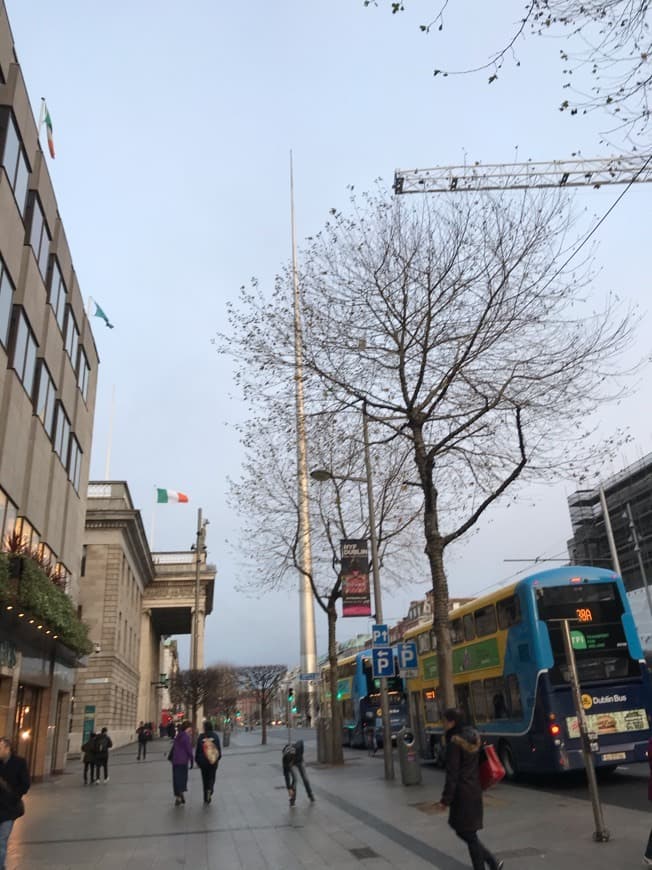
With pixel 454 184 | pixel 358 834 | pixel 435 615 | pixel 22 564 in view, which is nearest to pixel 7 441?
pixel 22 564

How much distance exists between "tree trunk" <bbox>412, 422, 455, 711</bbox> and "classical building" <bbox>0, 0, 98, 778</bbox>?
915 cm

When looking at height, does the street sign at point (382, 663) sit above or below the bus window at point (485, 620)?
below

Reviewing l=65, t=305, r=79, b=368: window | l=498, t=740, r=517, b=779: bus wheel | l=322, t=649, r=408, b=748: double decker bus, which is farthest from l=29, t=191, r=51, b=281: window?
l=322, t=649, r=408, b=748: double decker bus

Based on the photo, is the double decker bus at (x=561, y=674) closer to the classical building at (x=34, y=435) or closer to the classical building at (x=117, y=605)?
the classical building at (x=34, y=435)

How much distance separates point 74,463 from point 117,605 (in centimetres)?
1792

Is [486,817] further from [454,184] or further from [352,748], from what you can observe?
[454,184]

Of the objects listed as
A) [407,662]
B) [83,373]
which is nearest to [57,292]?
[83,373]

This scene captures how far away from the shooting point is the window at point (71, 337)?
1062 inches

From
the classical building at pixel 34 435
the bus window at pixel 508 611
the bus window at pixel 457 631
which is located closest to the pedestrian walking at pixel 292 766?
the bus window at pixel 508 611

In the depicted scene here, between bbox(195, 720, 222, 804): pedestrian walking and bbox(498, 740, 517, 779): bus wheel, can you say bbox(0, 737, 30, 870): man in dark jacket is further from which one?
bbox(498, 740, 517, 779): bus wheel

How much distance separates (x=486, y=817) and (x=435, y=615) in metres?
4.52

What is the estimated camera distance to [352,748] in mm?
36750

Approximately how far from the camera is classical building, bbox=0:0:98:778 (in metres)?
18.1

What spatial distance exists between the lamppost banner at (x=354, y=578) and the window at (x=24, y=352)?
10.5m
